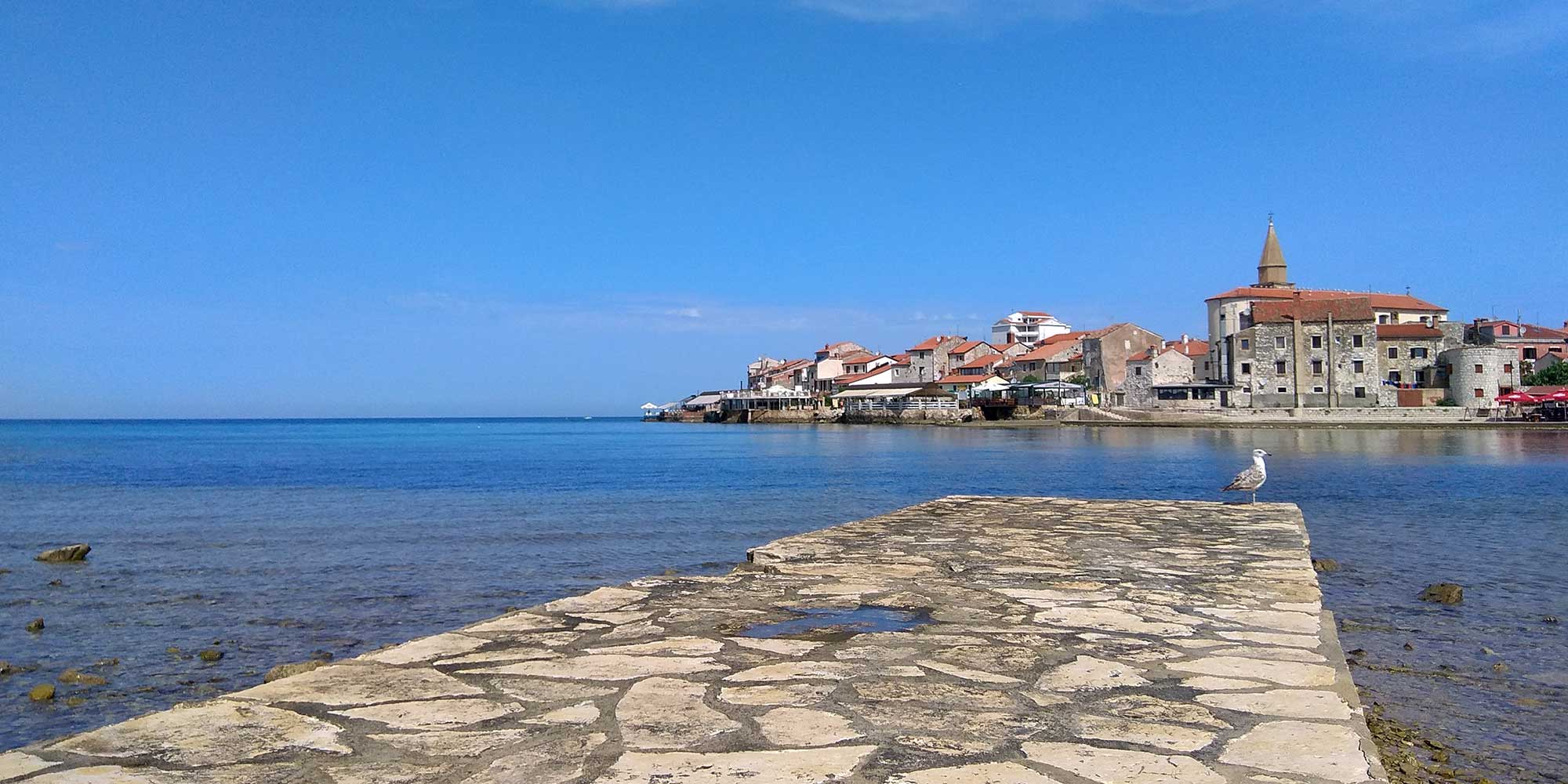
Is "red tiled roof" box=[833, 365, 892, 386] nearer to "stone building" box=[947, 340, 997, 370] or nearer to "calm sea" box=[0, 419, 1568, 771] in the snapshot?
"stone building" box=[947, 340, 997, 370]

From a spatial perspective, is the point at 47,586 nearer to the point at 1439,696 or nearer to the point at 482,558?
the point at 482,558

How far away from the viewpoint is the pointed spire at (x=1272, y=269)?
9156cm

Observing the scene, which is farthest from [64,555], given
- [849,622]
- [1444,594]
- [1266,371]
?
[1266,371]

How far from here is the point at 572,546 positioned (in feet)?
58.4

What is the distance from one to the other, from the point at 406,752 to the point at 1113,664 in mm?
3404

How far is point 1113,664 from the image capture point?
17.8 feet

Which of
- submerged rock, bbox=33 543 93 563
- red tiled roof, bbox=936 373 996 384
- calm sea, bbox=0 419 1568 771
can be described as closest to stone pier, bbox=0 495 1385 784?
calm sea, bbox=0 419 1568 771

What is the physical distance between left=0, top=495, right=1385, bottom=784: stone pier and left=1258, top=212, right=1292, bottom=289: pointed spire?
92.7 m

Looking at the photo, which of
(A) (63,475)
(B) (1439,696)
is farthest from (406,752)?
(A) (63,475)

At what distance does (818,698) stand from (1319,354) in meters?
83.2

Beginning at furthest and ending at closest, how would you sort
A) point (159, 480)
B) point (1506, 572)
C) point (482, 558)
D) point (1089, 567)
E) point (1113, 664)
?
point (159, 480)
point (482, 558)
point (1506, 572)
point (1089, 567)
point (1113, 664)

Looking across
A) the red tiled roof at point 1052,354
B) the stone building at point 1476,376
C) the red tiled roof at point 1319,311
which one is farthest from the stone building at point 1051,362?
the stone building at point 1476,376

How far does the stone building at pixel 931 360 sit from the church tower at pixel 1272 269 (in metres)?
32.4

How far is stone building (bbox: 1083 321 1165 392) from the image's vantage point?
3622 inches
